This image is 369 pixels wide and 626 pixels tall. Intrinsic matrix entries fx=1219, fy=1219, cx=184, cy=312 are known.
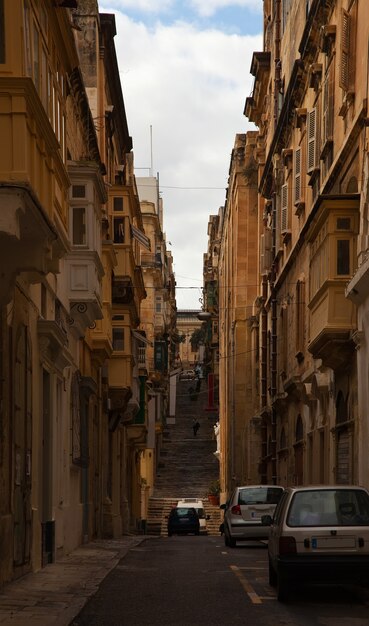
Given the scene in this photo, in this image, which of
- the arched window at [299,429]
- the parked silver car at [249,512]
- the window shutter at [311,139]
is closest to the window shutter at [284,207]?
the window shutter at [311,139]

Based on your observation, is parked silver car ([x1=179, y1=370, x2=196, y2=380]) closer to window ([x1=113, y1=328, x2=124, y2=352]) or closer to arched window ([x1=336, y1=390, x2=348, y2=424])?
window ([x1=113, y1=328, x2=124, y2=352])

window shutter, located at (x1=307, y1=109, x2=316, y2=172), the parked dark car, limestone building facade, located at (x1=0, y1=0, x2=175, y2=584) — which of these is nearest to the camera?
limestone building facade, located at (x1=0, y1=0, x2=175, y2=584)

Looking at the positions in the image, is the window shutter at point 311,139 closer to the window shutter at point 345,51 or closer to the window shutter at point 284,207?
the window shutter at point 345,51

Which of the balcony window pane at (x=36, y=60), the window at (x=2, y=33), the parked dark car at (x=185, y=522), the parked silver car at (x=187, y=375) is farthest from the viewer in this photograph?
the parked silver car at (x=187, y=375)

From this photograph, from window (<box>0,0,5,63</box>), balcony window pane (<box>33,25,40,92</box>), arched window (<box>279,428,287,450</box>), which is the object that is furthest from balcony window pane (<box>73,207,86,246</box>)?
arched window (<box>279,428,287,450</box>)

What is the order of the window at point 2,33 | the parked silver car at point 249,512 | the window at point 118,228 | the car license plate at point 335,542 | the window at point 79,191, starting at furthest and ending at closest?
the window at point 118,228, the parked silver car at point 249,512, the window at point 79,191, the car license plate at point 335,542, the window at point 2,33

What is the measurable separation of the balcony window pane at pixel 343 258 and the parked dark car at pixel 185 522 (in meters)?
27.4

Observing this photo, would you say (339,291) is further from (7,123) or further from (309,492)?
(7,123)

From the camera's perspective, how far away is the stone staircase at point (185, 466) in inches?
2721

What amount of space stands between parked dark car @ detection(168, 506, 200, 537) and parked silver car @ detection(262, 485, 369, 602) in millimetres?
36850

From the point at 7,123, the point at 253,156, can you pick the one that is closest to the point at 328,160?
the point at 7,123

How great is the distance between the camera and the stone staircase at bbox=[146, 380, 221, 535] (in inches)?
2721

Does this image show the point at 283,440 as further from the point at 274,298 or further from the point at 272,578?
the point at 272,578

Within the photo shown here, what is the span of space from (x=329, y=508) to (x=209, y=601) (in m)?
1.94
